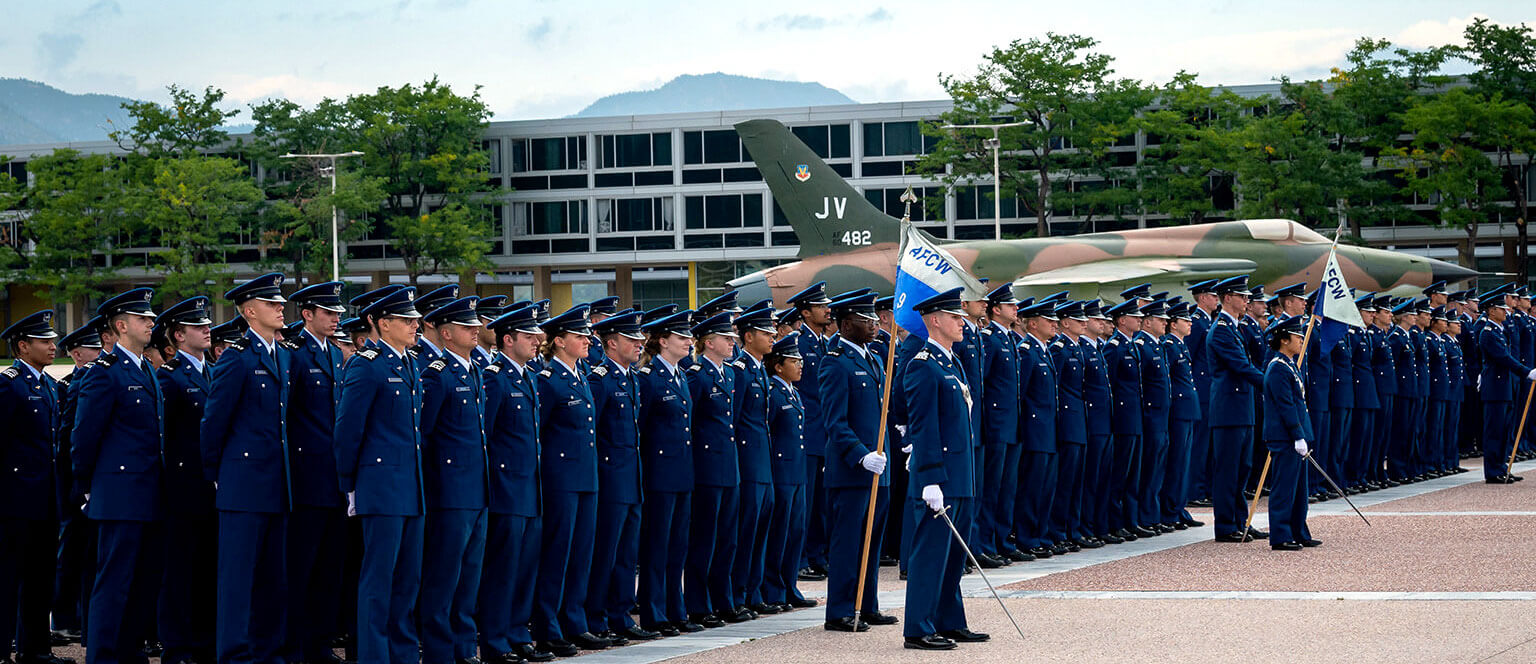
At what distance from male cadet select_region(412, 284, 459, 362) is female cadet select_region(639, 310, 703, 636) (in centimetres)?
120

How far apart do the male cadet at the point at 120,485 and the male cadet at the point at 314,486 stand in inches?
27.6

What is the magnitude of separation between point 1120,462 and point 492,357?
642 centimetres

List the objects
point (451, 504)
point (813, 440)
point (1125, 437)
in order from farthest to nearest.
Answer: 1. point (1125, 437)
2. point (813, 440)
3. point (451, 504)

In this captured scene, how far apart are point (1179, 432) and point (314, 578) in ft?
26.1

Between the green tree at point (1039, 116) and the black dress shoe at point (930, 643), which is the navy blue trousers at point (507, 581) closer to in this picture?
the black dress shoe at point (930, 643)

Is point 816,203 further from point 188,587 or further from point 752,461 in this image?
point 188,587

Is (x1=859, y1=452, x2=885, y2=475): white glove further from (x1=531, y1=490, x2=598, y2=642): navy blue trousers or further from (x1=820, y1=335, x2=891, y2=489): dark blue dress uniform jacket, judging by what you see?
(x1=531, y1=490, x2=598, y2=642): navy blue trousers

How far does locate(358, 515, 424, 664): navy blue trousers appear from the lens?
25.0 ft

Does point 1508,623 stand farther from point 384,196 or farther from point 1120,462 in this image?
point 384,196

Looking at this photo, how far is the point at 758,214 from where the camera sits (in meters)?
55.0

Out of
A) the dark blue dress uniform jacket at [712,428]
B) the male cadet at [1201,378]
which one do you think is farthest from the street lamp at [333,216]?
the dark blue dress uniform jacket at [712,428]

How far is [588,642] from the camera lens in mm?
8656

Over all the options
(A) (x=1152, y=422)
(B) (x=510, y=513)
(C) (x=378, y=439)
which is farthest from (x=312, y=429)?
(A) (x=1152, y=422)

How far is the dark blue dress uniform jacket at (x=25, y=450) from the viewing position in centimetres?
866
